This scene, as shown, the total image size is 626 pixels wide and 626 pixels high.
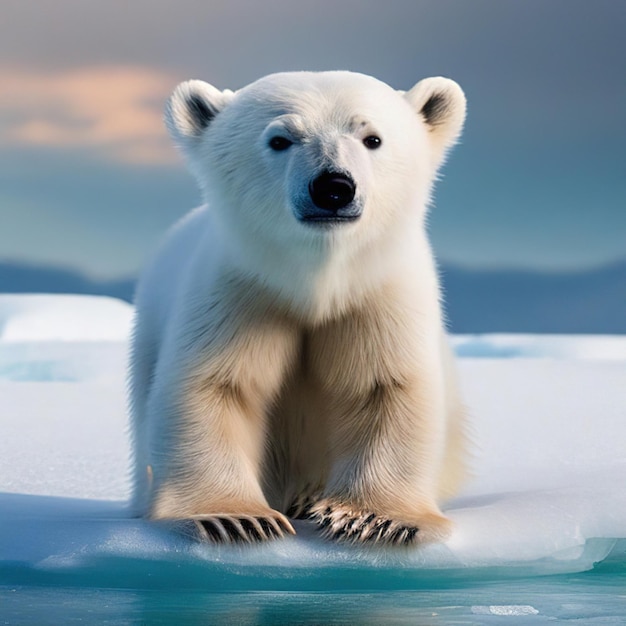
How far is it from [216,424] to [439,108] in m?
1.31

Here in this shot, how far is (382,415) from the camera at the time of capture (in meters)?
3.54

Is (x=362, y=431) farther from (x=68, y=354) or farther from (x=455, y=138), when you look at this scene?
(x=68, y=354)

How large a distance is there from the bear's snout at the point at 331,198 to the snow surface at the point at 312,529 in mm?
965

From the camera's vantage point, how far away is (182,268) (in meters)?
4.01

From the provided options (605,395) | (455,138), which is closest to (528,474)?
(455,138)

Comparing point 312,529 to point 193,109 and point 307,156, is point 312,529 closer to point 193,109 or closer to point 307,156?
point 307,156

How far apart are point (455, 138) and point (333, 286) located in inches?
29.7

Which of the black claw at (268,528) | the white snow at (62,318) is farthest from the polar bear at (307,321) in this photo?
the white snow at (62,318)

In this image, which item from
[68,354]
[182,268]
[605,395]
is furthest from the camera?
[68,354]

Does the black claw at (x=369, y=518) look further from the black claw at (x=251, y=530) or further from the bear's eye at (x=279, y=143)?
the bear's eye at (x=279, y=143)

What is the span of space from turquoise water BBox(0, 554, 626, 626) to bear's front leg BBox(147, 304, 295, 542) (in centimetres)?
23

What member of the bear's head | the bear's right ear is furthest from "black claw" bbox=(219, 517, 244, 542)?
the bear's right ear

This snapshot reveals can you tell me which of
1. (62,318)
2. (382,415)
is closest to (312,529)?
(382,415)

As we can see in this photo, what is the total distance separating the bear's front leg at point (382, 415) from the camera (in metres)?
3.47
